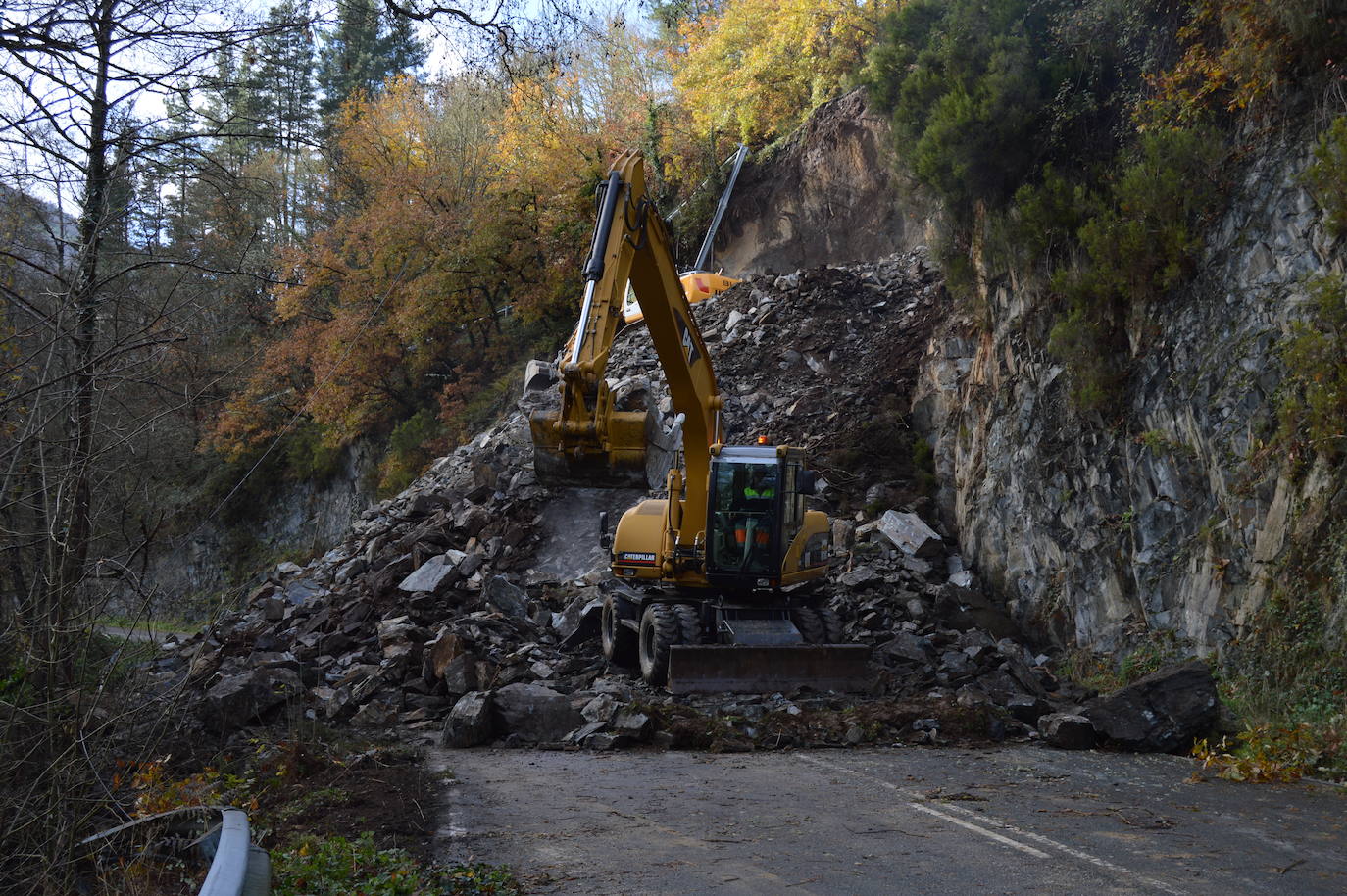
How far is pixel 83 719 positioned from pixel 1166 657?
35.3ft

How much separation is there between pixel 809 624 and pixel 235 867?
1049 centimetres

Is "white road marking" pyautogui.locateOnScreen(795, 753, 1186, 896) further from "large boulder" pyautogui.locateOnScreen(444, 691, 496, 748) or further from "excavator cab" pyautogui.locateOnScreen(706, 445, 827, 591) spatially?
"excavator cab" pyautogui.locateOnScreen(706, 445, 827, 591)

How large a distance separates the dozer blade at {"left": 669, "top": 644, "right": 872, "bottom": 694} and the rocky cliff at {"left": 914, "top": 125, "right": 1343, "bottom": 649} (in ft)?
11.2

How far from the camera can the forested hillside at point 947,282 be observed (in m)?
4.90

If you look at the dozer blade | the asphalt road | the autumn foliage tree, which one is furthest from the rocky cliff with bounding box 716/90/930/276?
the asphalt road

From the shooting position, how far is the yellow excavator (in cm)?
1155

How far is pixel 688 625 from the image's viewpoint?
12930 mm

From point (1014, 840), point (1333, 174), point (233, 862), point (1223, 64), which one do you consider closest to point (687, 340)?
point (1223, 64)

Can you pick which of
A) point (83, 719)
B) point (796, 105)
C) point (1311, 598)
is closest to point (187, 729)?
point (83, 719)

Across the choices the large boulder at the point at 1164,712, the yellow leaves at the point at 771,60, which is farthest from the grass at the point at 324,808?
the yellow leaves at the point at 771,60

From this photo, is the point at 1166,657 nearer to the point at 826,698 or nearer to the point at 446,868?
the point at 826,698

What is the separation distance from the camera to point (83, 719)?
15.5ft

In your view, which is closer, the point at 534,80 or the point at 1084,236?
the point at 534,80

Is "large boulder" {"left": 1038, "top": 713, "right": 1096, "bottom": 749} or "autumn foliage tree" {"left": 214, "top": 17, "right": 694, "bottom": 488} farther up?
"autumn foliage tree" {"left": 214, "top": 17, "right": 694, "bottom": 488}
